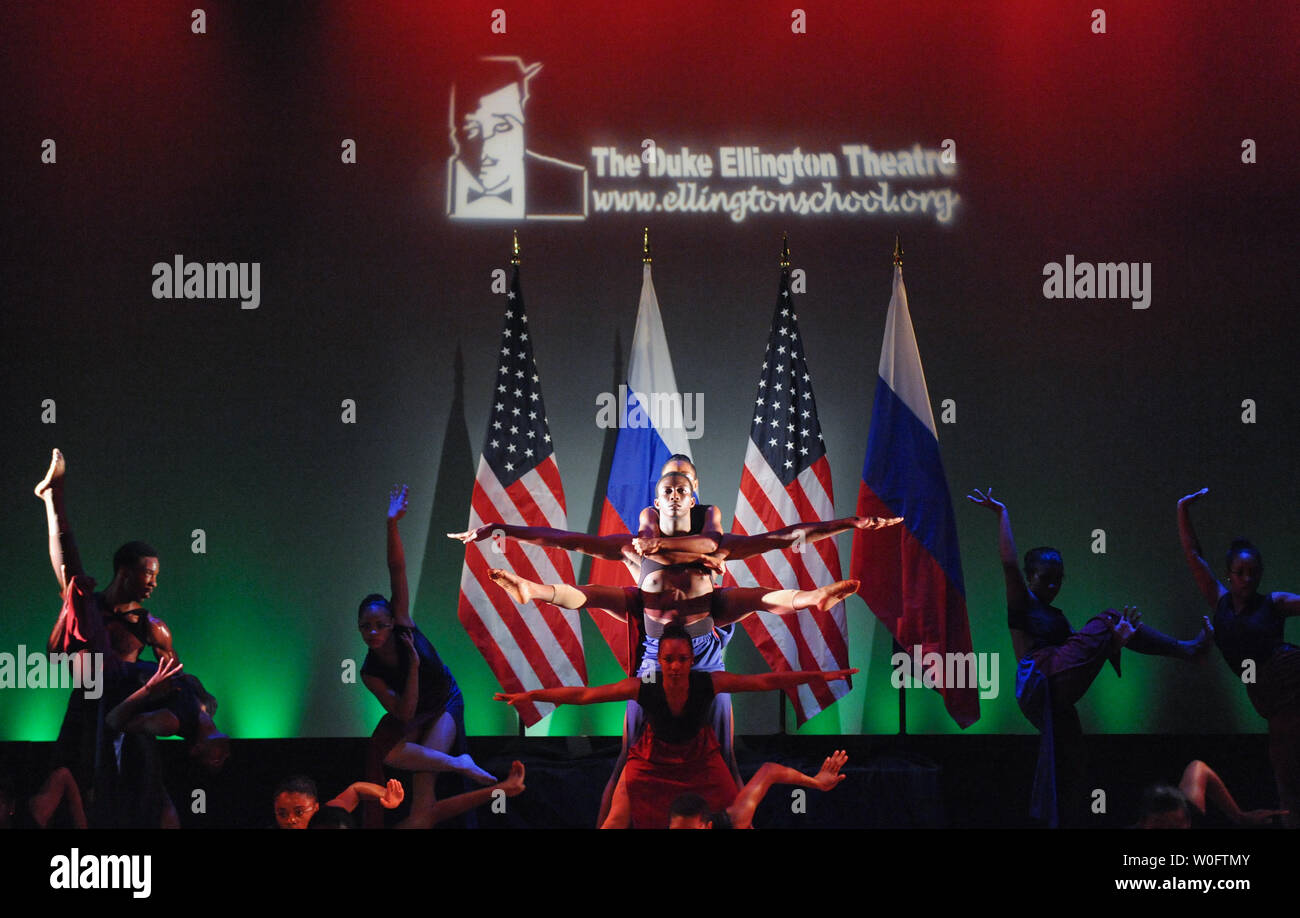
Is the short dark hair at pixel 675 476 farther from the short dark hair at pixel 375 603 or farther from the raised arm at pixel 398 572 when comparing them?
the short dark hair at pixel 375 603

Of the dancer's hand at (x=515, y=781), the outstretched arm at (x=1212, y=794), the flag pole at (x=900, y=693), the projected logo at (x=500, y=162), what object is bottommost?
the outstretched arm at (x=1212, y=794)

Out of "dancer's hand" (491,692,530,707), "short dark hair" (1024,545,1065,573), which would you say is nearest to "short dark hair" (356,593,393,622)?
"dancer's hand" (491,692,530,707)

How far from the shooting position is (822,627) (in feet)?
26.6

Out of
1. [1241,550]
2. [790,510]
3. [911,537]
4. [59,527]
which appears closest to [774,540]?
[790,510]

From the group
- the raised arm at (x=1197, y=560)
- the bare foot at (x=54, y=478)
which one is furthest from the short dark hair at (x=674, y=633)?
the bare foot at (x=54, y=478)

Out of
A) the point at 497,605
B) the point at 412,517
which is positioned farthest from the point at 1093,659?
the point at 412,517

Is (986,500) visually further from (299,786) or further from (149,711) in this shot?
(149,711)

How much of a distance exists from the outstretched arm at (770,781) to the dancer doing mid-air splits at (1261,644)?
2576 millimetres

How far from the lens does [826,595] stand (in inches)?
280

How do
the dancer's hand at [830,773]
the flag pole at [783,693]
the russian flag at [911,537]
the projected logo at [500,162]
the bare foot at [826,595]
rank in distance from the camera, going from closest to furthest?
the bare foot at [826,595] < the dancer's hand at [830,773] < the russian flag at [911,537] < the flag pole at [783,693] < the projected logo at [500,162]

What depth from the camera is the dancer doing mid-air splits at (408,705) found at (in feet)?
25.4

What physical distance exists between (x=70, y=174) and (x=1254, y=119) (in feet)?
25.1

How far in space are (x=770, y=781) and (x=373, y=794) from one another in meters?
2.21

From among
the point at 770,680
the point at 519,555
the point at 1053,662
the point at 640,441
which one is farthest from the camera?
the point at 640,441
